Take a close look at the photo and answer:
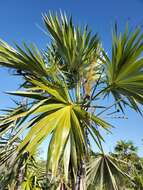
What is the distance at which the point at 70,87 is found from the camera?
18.6ft

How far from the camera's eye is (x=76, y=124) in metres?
3.96

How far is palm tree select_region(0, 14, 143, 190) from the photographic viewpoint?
12.6ft

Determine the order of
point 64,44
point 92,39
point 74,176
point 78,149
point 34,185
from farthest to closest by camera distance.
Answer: point 34,185, point 92,39, point 64,44, point 74,176, point 78,149

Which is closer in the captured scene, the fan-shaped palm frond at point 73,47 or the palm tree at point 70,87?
the palm tree at point 70,87

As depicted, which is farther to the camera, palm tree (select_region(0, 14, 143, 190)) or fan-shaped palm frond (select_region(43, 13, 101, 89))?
fan-shaped palm frond (select_region(43, 13, 101, 89))

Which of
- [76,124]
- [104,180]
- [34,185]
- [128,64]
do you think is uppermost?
[128,64]

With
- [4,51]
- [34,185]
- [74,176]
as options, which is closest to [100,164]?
[74,176]

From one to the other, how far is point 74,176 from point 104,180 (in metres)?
1.57

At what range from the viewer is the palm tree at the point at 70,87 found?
3.85 m

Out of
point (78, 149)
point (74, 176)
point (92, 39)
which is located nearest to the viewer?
point (78, 149)

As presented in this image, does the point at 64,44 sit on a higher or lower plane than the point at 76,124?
higher

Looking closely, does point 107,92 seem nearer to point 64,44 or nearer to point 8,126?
point 64,44

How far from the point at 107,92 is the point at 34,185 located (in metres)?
12.1

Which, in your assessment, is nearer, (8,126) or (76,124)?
(76,124)
